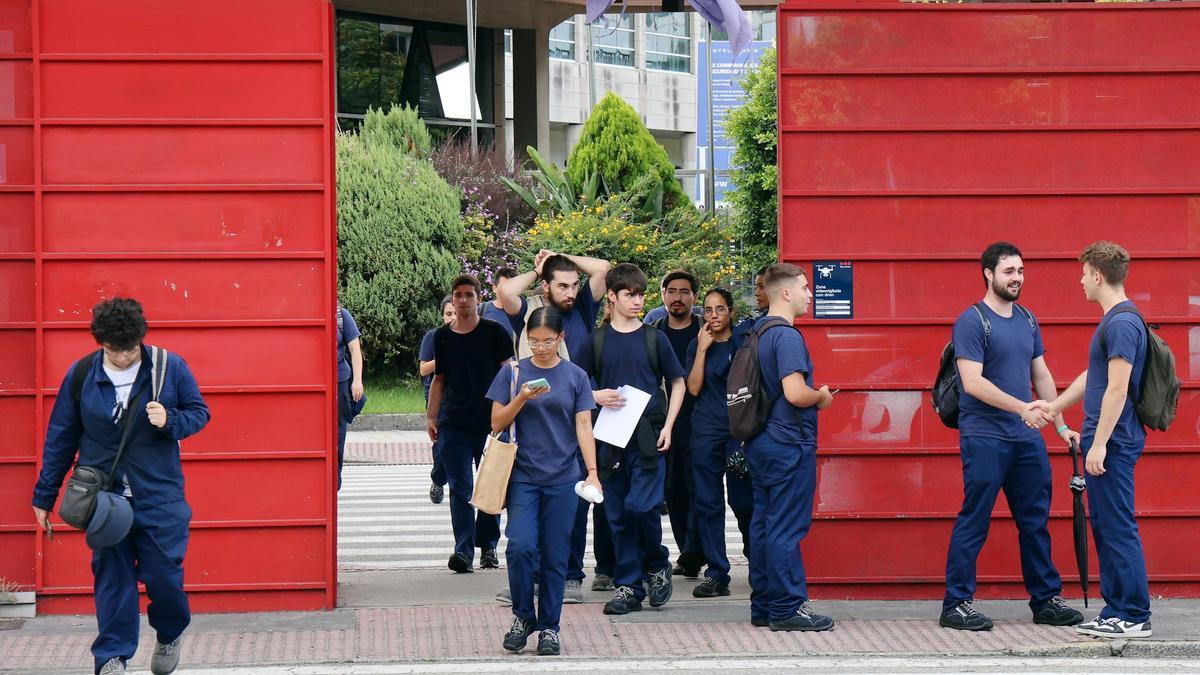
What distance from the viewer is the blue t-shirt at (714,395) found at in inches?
352

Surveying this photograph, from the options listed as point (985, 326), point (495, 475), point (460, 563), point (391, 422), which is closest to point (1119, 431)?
point (985, 326)

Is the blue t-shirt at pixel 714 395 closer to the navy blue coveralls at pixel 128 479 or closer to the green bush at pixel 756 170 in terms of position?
the navy blue coveralls at pixel 128 479

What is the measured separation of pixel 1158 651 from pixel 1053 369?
201 centimetres

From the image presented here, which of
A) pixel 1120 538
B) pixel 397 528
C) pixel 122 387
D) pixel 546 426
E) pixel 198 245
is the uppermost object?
pixel 198 245

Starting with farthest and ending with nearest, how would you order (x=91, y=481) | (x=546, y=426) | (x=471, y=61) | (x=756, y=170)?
(x=471, y=61) → (x=756, y=170) → (x=546, y=426) → (x=91, y=481)

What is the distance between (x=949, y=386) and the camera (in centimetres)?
802

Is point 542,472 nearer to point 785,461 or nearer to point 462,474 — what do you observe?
Answer: point 785,461

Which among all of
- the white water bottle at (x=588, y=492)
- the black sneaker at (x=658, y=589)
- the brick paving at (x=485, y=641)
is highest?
the white water bottle at (x=588, y=492)

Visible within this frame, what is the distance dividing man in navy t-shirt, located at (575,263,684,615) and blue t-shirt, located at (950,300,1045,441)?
1.70 meters

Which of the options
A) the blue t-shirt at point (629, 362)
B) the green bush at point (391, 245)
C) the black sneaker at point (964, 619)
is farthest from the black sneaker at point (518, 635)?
the green bush at point (391, 245)

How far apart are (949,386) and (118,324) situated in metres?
4.35

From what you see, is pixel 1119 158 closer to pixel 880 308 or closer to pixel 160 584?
pixel 880 308

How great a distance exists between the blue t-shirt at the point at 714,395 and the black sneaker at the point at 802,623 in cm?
140

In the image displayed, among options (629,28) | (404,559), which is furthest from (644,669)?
(629,28)
